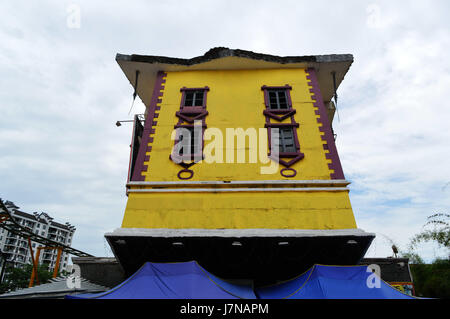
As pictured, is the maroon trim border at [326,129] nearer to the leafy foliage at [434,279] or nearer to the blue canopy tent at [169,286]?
the blue canopy tent at [169,286]

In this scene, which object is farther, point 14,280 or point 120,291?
point 14,280

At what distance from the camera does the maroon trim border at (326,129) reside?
31.6 ft

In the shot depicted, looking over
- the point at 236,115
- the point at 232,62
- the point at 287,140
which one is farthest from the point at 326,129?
the point at 232,62

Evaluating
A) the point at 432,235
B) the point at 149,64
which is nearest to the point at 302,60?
the point at 149,64

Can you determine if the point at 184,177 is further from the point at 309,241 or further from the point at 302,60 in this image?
the point at 302,60

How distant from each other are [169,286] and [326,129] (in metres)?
8.13

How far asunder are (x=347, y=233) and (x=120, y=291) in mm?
6624

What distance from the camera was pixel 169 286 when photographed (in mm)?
6605

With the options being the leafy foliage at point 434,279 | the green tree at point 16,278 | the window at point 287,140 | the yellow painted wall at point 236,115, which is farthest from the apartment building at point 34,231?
the leafy foliage at point 434,279

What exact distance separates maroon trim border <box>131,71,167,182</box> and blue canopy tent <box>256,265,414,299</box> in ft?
19.9

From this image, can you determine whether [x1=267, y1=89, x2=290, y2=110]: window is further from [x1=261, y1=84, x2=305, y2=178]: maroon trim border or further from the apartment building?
the apartment building

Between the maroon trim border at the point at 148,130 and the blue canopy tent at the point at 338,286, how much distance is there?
6056 mm
